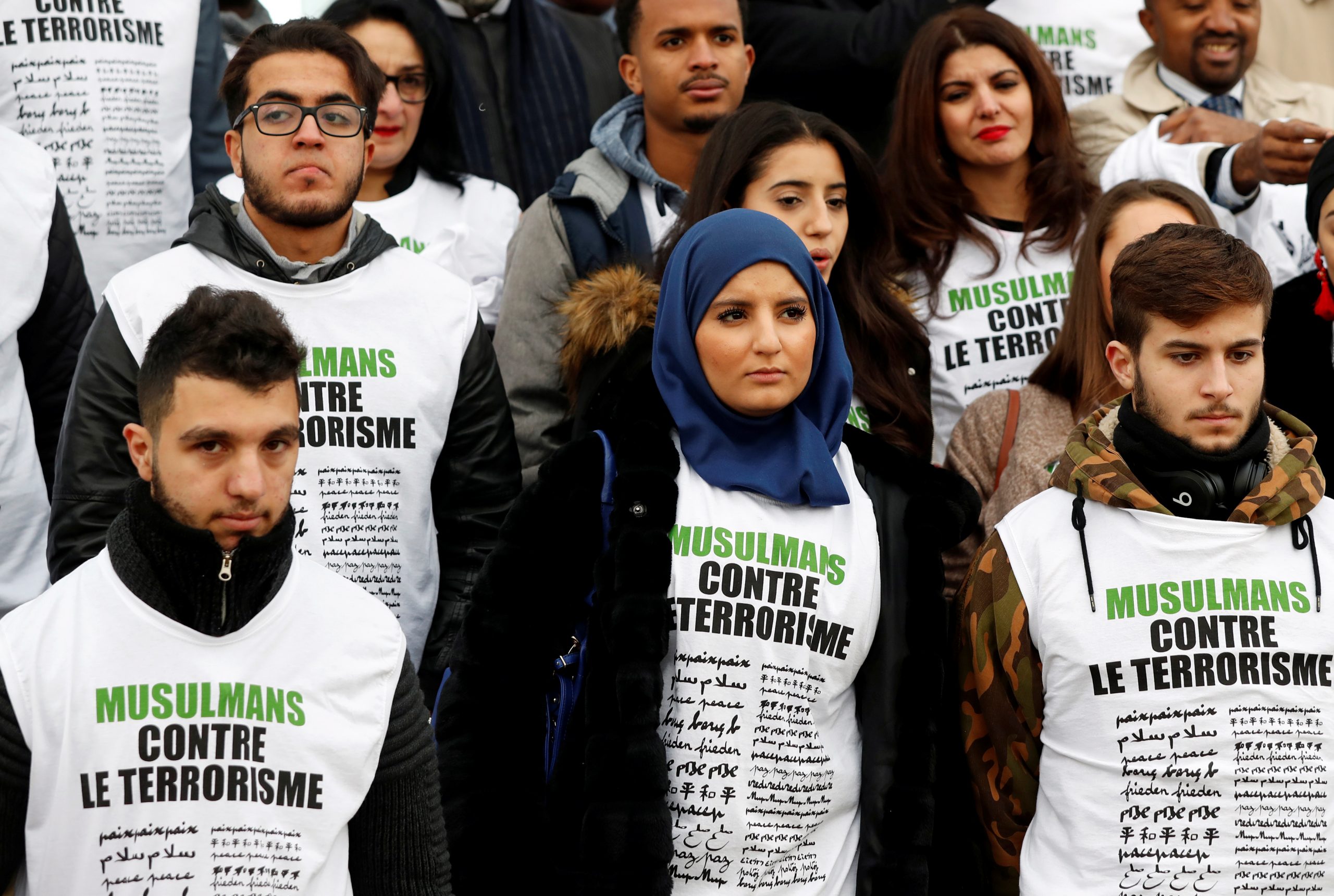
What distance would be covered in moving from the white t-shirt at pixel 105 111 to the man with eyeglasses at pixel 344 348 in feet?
2.79

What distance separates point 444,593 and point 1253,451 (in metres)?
1.96

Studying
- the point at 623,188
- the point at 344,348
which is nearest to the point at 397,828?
the point at 344,348

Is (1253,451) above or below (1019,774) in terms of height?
above

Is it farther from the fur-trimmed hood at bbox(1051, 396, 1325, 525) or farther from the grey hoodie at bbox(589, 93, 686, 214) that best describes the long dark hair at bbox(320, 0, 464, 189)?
the fur-trimmed hood at bbox(1051, 396, 1325, 525)

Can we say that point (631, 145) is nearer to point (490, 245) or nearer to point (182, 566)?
point (490, 245)

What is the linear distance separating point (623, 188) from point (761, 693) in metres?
2.02

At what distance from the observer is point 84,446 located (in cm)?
369

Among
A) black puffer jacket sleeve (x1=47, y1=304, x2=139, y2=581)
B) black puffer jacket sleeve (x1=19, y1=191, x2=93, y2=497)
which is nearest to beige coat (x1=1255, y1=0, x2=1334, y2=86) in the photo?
black puffer jacket sleeve (x1=19, y1=191, x2=93, y2=497)

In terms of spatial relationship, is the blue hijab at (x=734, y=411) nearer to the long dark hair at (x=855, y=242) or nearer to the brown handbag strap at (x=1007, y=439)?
the long dark hair at (x=855, y=242)

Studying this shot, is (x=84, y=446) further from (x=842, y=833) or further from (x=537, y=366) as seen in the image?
(x=842, y=833)

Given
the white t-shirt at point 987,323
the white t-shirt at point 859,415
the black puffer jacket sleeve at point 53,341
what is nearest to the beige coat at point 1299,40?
the white t-shirt at point 987,323

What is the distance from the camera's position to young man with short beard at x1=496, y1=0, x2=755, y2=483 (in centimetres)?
453

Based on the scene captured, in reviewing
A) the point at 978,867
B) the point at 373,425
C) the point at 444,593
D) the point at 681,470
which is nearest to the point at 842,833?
the point at 978,867

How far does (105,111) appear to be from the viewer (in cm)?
491
